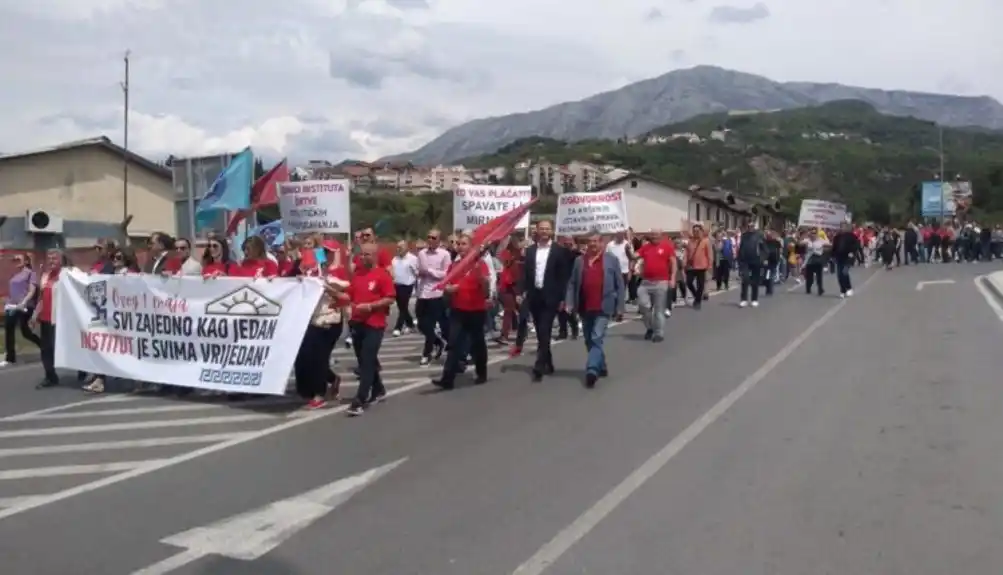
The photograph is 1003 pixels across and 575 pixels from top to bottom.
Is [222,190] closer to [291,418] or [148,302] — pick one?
[148,302]

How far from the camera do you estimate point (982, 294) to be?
978 inches

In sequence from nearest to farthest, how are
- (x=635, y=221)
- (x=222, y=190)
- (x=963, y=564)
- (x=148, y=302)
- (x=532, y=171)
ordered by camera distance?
(x=963, y=564) → (x=148, y=302) → (x=222, y=190) → (x=635, y=221) → (x=532, y=171)

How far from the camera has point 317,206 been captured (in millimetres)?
18922

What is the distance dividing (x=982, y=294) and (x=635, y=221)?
168ft

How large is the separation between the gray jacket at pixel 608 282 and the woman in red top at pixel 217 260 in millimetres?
4025

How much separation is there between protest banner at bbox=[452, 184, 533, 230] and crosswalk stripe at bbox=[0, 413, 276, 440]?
35.8 ft

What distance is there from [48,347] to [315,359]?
4442 mm

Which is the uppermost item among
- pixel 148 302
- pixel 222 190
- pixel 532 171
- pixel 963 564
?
pixel 532 171

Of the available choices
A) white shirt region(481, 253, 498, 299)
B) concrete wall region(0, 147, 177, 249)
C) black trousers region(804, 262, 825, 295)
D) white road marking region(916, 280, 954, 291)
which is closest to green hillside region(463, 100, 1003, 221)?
white road marking region(916, 280, 954, 291)

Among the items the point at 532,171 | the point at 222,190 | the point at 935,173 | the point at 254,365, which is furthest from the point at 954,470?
the point at 935,173

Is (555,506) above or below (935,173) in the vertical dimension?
below

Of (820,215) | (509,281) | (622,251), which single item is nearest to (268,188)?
(509,281)

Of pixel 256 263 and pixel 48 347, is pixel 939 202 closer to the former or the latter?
pixel 256 263

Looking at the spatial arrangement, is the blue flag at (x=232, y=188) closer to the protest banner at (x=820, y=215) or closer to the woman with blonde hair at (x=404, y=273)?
the woman with blonde hair at (x=404, y=273)
